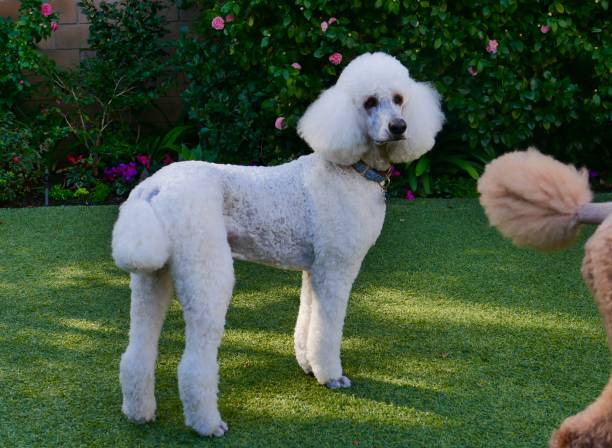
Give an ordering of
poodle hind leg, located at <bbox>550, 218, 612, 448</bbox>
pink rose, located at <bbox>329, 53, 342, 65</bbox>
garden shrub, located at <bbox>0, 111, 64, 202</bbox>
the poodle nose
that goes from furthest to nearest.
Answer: garden shrub, located at <bbox>0, 111, 64, 202</bbox>
pink rose, located at <bbox>329, 53, 342, 65</bbox>
the poodle nose
poodle hind leg, located at <bbox>550, 218, 612, 448</bbox>

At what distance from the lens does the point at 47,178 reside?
5.86 metres

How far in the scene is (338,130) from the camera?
2.62 m

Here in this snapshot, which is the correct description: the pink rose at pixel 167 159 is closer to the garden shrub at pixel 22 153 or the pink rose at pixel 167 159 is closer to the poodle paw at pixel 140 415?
the garden shrub at pixel 22 153

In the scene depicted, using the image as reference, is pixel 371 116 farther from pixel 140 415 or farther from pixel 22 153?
pixel 22 153

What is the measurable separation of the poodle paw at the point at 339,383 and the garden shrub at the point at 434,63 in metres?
2.96

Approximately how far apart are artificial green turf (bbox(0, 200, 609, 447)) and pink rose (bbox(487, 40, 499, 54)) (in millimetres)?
1544

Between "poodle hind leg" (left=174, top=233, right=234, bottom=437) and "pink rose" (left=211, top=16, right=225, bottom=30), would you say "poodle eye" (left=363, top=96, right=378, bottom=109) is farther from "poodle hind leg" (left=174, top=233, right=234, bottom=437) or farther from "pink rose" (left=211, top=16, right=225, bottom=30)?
"pink rose" (left=211, top=16, right=225, bottom=30)

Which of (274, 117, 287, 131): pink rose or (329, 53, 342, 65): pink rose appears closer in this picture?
(329, 53, 342, 65): pink rose

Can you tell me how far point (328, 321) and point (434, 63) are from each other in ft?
11.0

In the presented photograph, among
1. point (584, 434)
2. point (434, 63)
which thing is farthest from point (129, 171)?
point (584, 434)

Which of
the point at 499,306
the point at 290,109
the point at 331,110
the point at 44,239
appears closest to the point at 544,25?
the point at 290,109

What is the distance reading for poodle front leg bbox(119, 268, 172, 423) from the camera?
238 centimetres

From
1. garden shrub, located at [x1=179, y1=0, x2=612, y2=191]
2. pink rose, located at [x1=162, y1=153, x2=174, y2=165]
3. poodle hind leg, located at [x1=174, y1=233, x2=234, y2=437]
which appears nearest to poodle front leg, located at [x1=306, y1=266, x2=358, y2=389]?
poodle hind leg, located at [x1=174, y1=233, x2=234, y2=437]

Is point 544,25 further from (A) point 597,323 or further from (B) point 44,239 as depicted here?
(B) point 44,239
